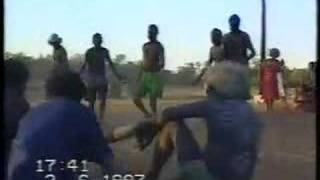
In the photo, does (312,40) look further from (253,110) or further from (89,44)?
(89,44)

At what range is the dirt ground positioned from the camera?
420 inches

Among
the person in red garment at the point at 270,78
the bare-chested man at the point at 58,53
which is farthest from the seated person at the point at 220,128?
the bare-chested man at the point at 58,53

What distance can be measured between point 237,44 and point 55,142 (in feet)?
3.99

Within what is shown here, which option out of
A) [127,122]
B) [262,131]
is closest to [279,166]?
[262,131]

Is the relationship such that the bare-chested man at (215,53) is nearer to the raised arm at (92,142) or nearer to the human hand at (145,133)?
the human hand at (145,133)

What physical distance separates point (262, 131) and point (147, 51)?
2.71 feet

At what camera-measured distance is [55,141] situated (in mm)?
10664

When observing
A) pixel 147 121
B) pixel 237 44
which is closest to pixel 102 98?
pixel 147 121

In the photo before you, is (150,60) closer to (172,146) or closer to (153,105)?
(153,105)

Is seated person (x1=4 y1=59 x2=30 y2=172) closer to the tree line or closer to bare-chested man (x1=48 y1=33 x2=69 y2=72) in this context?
the tree line

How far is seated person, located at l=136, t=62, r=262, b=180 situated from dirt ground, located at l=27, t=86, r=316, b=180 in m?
0.05

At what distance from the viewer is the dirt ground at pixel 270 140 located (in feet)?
35.0
